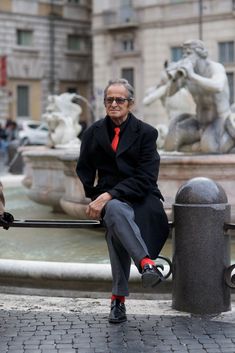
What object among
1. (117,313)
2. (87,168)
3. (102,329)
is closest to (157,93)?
(87,168)

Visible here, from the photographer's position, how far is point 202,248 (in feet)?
17.9

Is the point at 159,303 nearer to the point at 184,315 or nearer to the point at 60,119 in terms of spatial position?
the point at 184,315

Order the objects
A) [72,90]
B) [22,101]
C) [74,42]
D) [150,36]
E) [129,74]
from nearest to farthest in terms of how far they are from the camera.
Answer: [150,36]
[129,74]
[22,101]
[72,90]
[74,42]

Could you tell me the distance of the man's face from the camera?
527cm

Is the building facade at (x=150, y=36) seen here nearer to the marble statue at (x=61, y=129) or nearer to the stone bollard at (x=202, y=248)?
the marble statue at (x=61, y=129)

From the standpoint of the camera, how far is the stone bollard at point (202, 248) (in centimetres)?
546

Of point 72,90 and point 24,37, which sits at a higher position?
point 24,37

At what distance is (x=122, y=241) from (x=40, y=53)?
132 ft

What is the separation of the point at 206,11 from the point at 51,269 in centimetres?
3327

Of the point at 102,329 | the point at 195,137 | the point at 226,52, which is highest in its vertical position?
the point at 226,52

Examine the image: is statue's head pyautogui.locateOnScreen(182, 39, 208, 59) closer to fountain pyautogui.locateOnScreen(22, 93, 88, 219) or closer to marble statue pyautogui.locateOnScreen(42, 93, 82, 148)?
fountain pyautogui.locateOnScreen(22, 93, 88, 219)

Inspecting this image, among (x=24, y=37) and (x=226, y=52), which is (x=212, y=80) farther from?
(x=24, y=37)

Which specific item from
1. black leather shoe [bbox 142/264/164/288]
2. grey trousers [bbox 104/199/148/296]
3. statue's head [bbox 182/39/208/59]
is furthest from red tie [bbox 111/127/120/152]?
statue's head [bbox 182/39/208/59]

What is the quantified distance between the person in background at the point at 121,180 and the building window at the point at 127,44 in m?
36.3
